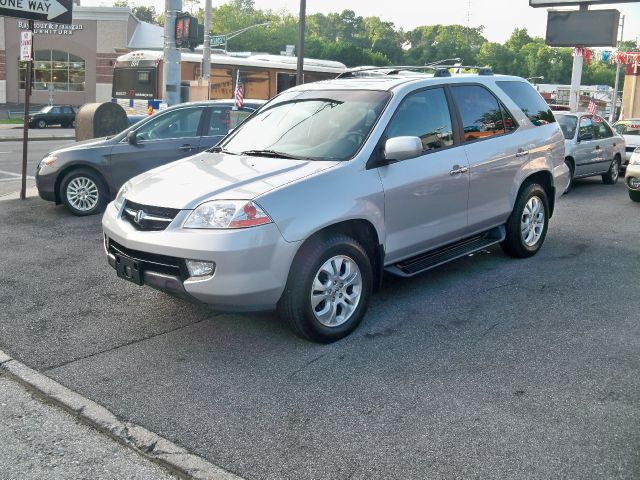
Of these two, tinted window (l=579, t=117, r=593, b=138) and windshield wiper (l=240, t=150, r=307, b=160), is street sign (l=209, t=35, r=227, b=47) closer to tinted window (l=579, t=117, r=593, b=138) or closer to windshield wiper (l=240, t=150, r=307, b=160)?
tinted window (l=579, t=117, r=593, b=138)

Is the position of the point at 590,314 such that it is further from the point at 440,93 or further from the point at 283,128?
the point at 283,128

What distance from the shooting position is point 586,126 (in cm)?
1427

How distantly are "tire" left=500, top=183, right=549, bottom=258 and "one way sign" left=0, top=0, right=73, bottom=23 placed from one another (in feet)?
25.4

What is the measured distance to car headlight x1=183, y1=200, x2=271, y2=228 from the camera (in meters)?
4.68

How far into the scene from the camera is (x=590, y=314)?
19.0 ft

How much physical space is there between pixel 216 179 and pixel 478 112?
9.28ft

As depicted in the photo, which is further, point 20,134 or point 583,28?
point 20,134

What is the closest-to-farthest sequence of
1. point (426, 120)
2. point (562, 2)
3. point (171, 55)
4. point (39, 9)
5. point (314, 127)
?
point (314, 127), point (426, 120), point (39, 9), point (171, 55), point (562, 2)

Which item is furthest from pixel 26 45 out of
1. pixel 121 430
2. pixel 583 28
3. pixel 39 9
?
pixel 583 28

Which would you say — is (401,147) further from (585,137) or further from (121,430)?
(585,137)

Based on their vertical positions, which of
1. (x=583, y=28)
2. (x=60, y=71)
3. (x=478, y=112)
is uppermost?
(x=583, y=28)

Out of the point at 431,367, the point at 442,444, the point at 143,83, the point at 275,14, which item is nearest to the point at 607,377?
the point at 431,367

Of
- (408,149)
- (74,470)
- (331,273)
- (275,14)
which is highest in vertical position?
(275,14)

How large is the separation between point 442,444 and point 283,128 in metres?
3.34
